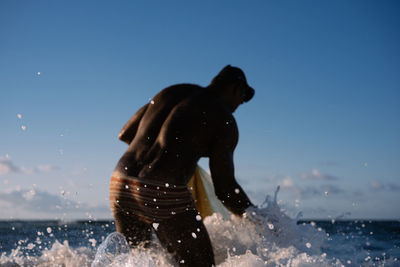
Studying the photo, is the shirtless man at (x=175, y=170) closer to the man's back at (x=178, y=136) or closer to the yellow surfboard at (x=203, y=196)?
the man's back at (x=178, y=136)

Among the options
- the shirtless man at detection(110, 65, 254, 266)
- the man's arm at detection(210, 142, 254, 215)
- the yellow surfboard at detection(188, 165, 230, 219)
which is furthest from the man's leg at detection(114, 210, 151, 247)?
the yellow surfboard at detection(188, 165, 230, 219)

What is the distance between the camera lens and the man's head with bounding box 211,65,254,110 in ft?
8.56

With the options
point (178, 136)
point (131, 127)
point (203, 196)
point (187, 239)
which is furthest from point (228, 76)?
point (203, 196)

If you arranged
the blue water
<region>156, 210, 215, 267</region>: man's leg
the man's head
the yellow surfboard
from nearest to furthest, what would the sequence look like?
<region>156, 210, 215, 267</region>: man's leg
the man's head
the blue water
the yellow surfboard

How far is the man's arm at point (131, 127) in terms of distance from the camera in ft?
8.59

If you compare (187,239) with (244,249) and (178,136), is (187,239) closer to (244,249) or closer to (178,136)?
(178,136)

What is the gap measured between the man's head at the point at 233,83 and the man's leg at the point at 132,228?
0.99m

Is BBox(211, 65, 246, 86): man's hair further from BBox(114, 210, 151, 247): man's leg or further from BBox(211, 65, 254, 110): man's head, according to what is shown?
BBox(114, 210, 151, 247): man's leg

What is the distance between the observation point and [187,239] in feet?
7.25

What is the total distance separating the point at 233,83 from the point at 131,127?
0.75 metres

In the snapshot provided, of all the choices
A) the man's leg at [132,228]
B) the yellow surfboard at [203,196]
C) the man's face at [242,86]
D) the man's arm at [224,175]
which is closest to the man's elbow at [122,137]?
the man's leg at [132,228]

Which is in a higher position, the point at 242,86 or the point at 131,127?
the point at 242,86

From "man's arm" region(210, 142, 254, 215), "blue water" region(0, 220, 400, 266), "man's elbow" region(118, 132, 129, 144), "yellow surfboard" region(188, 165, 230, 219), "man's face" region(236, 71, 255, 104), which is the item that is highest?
"man's face" region(236, 71, 255, 104)

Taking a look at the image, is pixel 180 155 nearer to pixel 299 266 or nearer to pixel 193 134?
pixel 193 134
